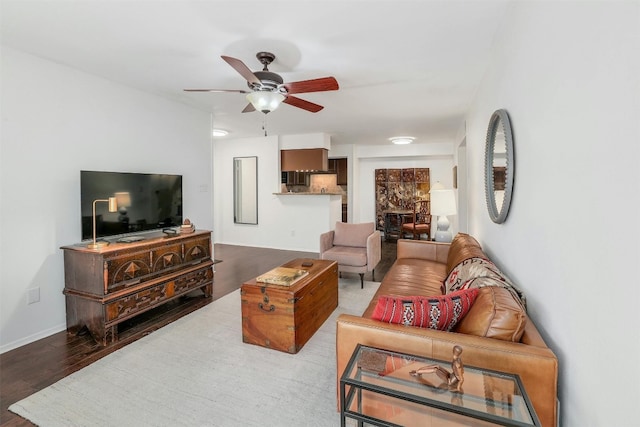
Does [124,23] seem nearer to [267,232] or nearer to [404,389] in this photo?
[404,389]

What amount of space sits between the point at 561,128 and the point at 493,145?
46.1 inches

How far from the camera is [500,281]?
1.65 meters

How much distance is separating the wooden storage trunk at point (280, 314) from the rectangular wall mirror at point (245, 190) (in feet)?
14.2

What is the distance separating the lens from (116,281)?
8.56 feet

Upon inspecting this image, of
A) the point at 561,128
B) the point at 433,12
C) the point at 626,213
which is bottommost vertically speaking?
the point at 626,213

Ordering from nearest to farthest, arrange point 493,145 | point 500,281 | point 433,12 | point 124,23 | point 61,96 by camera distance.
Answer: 1. point 500,281
2. point 433,12
3. point 124,23
4. point 493,145
5. point 61,96

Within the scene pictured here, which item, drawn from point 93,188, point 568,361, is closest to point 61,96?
point 93,188

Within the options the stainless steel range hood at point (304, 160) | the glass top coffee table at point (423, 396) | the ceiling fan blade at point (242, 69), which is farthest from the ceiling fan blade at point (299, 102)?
the stainless steel range hood at point (304, 160)

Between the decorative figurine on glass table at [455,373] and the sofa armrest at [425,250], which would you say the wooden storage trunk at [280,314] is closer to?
the decorative figurine on glass table at [455,373]

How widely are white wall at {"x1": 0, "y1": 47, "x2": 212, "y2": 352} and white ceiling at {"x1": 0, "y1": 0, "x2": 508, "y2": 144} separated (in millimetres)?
219

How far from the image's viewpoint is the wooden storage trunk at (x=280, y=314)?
7.67 ft

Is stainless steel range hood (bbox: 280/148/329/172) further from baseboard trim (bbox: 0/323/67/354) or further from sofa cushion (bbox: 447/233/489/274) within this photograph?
baseboard trim (bbox: 0/323/67/354)

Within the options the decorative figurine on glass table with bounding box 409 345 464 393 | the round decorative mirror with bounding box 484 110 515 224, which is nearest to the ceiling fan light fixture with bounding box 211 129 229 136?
the round decorative mirror with bounding box 484 110 515 224

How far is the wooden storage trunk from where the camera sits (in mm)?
2338
